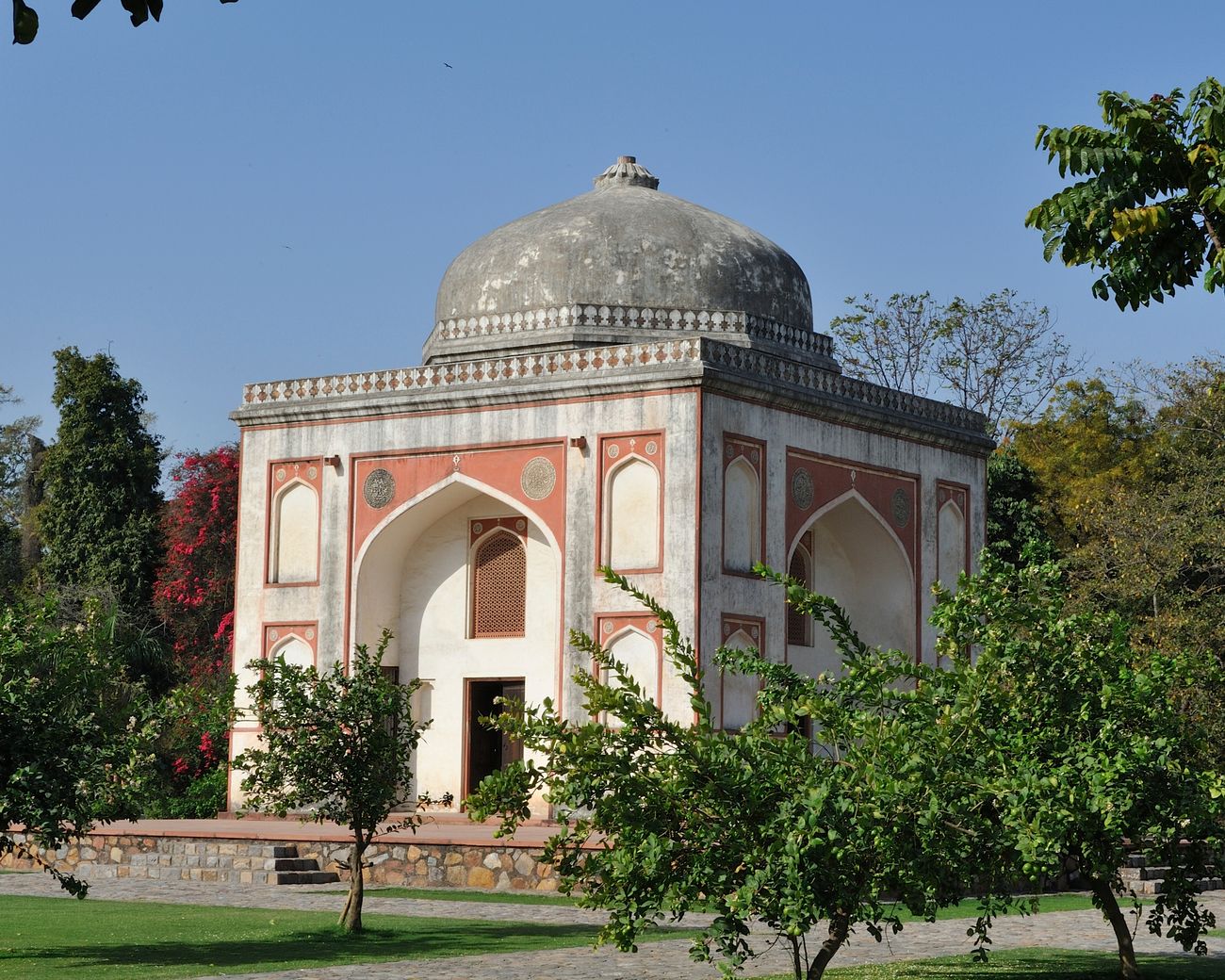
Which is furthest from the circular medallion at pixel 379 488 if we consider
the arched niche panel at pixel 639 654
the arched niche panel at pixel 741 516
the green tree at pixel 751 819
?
the green tree at pixel 751 819

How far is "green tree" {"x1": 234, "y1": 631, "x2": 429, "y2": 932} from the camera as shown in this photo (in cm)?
1181

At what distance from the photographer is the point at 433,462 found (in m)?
18.8

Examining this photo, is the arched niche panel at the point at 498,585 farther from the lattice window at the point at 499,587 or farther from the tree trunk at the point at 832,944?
the tree trunk at the point at 832,944

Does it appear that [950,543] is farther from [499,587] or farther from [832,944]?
[832,944]

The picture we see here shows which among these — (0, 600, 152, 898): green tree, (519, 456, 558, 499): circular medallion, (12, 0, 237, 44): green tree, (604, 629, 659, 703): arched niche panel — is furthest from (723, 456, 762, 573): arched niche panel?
(12, 0, 237, 44): green tree

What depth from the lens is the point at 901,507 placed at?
65.1ft

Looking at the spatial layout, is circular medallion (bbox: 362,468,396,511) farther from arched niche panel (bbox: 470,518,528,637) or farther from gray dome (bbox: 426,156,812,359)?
gray dome (bbox: 426,156,812,359)

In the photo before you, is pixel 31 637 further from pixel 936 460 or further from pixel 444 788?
pixel 936 460

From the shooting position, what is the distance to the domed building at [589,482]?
57.1 feet

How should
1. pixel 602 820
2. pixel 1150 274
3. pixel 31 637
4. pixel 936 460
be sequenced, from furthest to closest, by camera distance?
pixel 936 460 < pixel 31 637 < pixel 1150 274 < pixel 602 820

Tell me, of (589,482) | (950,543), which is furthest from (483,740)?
(950,543)

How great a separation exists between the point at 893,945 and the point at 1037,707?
11.8ft

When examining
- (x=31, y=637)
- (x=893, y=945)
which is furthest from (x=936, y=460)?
(x=31, y=637)

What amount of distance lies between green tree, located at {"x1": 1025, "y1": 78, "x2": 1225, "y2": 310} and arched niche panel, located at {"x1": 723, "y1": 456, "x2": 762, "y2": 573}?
9.65 meters
